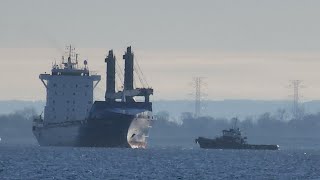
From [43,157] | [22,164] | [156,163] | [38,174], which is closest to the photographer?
[38,174]

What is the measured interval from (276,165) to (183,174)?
3585cm

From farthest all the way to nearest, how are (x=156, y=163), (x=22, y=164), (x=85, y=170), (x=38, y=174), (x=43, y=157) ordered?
(x=43, y=157), (x=156, y=163), (x=22, y=164), (x=85, y=170), (x=38, y=174)

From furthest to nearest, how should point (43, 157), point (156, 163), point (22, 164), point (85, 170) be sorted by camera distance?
point (43, 157) → point (156, 163) → point (22, 164) → point (85, 170)

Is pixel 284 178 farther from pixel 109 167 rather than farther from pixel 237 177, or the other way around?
pixel 109 167

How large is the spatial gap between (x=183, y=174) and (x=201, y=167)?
21.0m

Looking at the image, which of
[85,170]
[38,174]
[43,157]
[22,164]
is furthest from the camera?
[43,157]

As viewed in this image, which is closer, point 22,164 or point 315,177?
point 315,177

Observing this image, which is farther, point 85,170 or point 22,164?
point 22,164

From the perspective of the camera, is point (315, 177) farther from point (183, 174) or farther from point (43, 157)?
point (43, 157)

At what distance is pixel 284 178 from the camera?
14662cm

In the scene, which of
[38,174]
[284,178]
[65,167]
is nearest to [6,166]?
[65,167]

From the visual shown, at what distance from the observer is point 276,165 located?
186 meters

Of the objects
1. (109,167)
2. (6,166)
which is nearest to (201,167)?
(109,167)

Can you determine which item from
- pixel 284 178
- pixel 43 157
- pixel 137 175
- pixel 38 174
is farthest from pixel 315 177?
pixel 43 157
